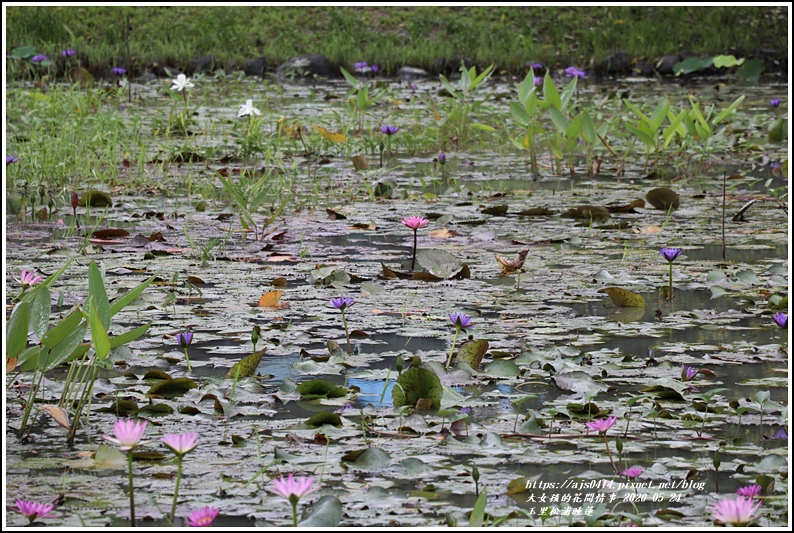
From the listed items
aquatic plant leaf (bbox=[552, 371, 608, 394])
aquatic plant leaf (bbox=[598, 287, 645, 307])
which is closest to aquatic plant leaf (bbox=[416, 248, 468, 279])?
aquatic plant leaf (bbox=[598, 287, 645, 307])

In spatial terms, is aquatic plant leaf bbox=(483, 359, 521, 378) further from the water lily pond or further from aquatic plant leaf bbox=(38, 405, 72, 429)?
aquatic plant leaf bbox=(38, 405, 72, 429)

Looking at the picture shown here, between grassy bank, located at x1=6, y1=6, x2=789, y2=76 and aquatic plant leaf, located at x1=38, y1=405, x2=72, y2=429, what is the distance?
891 cm

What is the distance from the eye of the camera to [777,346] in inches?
95.0

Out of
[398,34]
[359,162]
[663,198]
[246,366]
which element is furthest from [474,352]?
[398,34]

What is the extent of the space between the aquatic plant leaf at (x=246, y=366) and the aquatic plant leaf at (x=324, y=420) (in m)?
0.31

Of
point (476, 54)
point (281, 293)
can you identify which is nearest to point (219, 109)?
point (476, 54)

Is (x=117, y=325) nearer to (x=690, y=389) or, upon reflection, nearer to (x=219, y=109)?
(x=690, y=389)

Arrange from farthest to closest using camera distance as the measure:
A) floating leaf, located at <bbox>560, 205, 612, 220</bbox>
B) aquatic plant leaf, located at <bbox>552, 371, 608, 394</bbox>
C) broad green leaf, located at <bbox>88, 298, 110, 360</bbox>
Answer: floating leaf, located at <bbox>560, 205, 612, 220</bbox> → aquatic plant leaf, located at <bbox>552, 371, 608, 394</bbox> → broad green leaf, located at <bbox>88, 298, 110, 360</bbox>

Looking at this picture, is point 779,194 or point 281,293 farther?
point 779,194

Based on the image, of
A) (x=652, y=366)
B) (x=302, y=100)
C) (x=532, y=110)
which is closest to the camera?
(x=652, y=366)

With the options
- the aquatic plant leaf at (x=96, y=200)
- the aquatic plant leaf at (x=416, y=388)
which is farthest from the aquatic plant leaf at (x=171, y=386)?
the aquatic plant leaf at (x=96, y=200)

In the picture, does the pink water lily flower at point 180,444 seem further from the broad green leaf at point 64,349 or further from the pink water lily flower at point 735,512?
the pink water lily flower at point 735,512

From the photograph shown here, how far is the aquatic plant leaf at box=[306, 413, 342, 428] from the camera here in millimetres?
1907

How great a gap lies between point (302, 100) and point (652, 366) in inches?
263
